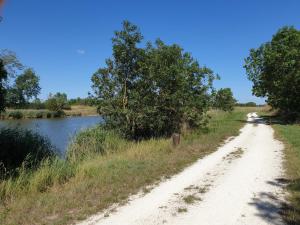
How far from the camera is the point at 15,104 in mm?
10617

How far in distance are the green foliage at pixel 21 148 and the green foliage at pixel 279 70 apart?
2664 cm

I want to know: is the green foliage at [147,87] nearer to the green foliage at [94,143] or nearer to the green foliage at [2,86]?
the green foliage at [94,143]

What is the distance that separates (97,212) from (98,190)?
1.54 meters

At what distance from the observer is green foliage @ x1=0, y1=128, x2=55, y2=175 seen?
40.4ft

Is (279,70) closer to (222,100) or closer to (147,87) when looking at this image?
(222,100)

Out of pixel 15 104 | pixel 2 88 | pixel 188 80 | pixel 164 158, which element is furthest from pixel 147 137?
pixel 2 88

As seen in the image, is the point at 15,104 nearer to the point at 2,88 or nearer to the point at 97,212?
the point at 2,88

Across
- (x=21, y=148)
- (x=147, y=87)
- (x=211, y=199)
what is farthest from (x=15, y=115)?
(x=211, y=199)

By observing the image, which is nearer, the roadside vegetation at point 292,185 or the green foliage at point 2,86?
the roadside vegetation at point 292,185

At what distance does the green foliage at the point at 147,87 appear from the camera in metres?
20.2

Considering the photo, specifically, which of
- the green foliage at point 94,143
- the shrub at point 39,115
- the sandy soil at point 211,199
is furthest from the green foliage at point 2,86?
the shrub at point 39,115

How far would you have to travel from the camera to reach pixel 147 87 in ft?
68.2

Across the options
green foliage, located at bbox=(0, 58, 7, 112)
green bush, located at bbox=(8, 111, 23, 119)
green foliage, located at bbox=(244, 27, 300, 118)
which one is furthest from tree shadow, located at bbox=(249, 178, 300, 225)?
green bush, located at bbox=(8, 111, 23, 119)

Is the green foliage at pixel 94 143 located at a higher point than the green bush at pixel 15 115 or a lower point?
lower
